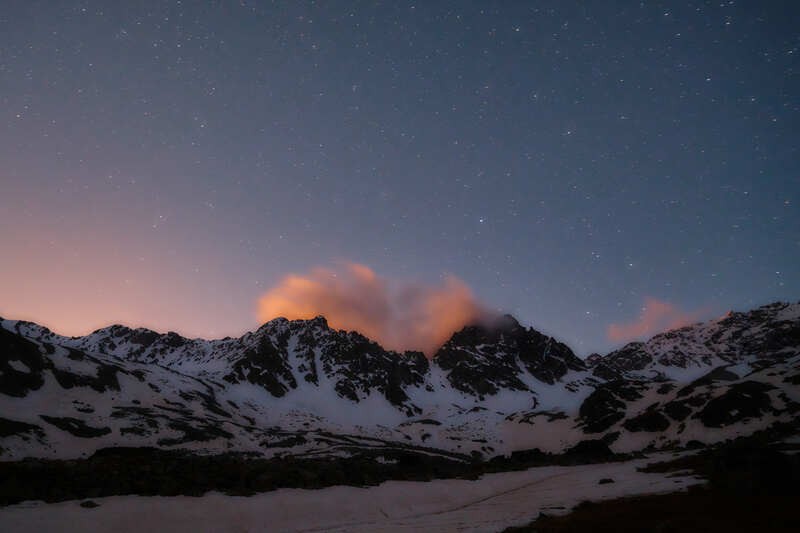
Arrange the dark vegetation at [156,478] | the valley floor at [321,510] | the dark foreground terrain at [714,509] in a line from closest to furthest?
1. the dark foreground terrain at [714,509]
2. the valley floor at [321,510]
3. the dark vegetation at [156,478]

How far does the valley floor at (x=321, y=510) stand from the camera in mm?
15094

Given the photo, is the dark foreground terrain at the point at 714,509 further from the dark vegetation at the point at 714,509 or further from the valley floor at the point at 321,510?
the valley floor at the point at 321,510

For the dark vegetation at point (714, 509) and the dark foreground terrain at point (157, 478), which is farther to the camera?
the dark foreground terrain at point (157, 478)

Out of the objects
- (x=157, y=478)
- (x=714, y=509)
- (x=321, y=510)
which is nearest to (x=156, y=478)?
(x=157, y=478)

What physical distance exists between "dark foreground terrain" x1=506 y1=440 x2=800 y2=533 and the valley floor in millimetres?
1874

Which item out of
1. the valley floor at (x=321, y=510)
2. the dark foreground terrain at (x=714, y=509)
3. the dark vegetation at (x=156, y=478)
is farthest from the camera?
the dark vegetation at (x=156, y=478)

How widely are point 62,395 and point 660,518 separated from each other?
376 ft

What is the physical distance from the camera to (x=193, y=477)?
2173 cm

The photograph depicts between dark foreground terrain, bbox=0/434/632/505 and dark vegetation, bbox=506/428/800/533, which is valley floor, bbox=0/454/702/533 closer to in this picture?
dark foreground terrain, bbox=0/434/632/505

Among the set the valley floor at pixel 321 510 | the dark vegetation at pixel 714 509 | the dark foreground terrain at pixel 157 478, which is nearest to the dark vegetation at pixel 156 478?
the dark foreground terrain at pixel 157 478

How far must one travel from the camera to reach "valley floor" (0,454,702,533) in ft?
49.5

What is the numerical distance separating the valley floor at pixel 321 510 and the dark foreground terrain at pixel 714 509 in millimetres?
1874

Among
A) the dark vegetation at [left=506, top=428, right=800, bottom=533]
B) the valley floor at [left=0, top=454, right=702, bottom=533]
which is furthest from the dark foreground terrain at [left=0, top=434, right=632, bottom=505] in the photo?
the dark vegetation at [left=506, top=428, right=800, bottom=533]

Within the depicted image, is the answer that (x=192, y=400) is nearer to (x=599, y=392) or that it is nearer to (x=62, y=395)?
(x=62, y=395)
